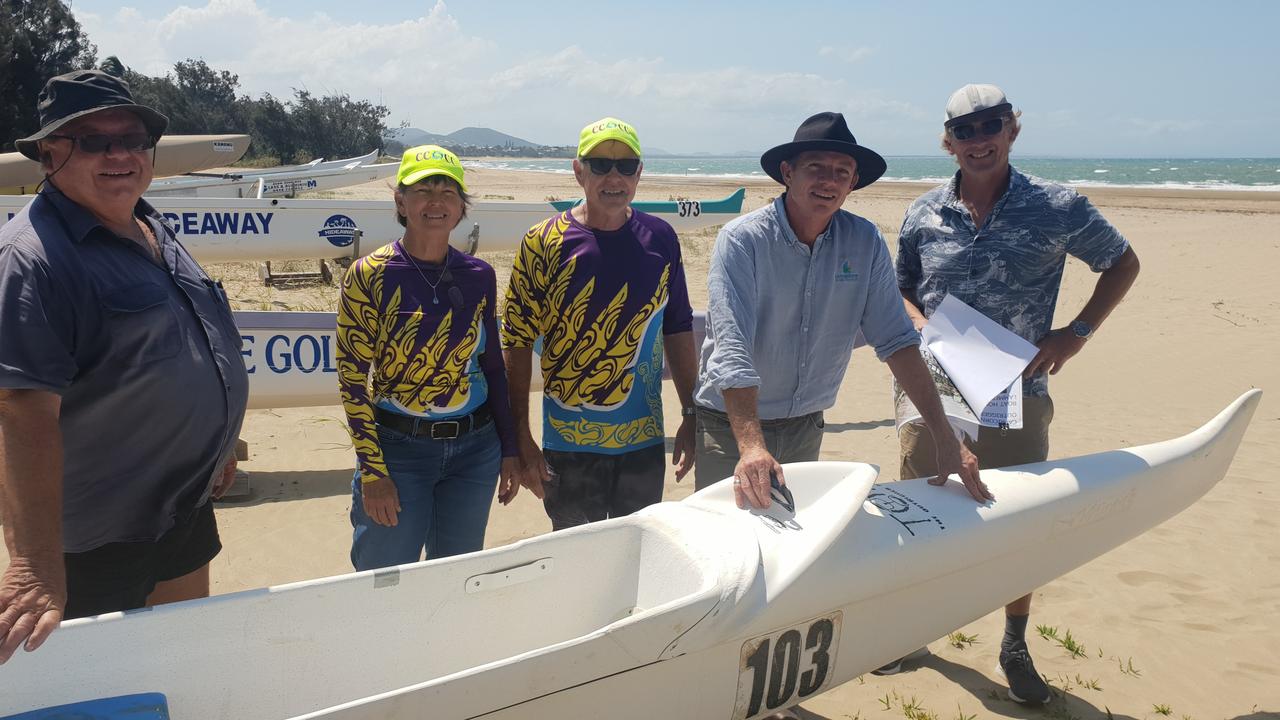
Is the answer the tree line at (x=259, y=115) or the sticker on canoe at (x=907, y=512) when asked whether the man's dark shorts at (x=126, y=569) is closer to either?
the sticker on canoe at (x=907, y=512)

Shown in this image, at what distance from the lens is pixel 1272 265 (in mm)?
14094

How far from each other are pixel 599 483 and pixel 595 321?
55 centimetres

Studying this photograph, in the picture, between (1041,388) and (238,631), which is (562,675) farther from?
(1041,388)

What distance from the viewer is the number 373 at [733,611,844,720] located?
204 cm

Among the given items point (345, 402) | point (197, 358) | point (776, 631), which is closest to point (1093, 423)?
point (776, 631)

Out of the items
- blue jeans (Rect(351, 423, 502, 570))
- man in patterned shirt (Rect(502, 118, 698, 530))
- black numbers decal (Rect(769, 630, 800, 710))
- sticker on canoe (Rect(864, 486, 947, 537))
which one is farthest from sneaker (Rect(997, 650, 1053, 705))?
blue jeans (Rect(351, 423, 502, 570))

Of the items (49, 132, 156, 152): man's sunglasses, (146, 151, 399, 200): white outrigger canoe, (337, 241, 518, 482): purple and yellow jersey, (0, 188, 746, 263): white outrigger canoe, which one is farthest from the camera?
(146, 151, 399, 200): white outrigger canoe

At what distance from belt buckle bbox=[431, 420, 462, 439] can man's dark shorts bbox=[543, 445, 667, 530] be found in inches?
14.2

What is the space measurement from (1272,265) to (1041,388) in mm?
14753

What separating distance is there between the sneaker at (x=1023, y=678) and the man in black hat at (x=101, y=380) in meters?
2.69

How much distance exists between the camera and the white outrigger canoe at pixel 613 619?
5.70 ft

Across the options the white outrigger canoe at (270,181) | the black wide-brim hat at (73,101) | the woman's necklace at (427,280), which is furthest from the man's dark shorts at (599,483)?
the white outrigger canoe at (270,181)

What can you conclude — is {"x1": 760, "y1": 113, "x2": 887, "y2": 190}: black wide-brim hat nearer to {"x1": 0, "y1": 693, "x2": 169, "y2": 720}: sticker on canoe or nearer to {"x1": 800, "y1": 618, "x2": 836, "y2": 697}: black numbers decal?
{"x1": 800, "y1": 618, "x2": 836, "y2": 697}: black numbers decal

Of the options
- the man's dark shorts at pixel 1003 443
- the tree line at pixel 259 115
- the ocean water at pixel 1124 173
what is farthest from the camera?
the ocean water at pixel 1124 173
